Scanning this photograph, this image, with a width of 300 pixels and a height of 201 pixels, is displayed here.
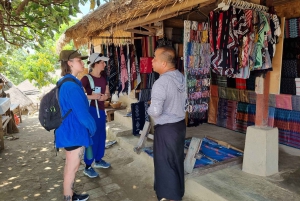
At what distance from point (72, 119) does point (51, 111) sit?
236mm

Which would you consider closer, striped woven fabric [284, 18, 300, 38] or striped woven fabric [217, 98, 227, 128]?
striped woven fabric [284, 18, 300, 38]

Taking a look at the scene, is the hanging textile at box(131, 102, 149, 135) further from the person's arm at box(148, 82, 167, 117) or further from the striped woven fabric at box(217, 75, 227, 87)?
the person's arm at box(148, 82, 167, 117)

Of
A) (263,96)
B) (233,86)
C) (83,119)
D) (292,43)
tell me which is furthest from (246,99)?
(83,119)

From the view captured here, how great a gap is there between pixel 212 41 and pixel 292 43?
5.61 feet

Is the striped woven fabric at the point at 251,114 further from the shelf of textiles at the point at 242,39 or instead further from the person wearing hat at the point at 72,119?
the person wearing hat at the point at 72,119

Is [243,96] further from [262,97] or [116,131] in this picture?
[116,131]

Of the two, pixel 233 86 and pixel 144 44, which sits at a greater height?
pixel 144 44

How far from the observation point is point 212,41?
119 inches

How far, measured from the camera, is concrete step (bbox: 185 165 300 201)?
2.67m

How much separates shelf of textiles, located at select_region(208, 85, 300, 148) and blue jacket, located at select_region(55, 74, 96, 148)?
3.19 meters

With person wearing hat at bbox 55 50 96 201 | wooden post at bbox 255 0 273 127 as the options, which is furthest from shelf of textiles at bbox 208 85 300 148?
person wearing hat at bbox 55 50 96 201

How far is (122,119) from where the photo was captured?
19.9ft

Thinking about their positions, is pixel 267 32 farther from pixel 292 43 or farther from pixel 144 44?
pixel 144 44

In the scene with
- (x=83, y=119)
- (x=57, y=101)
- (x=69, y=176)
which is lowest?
(x=69, y=176)
